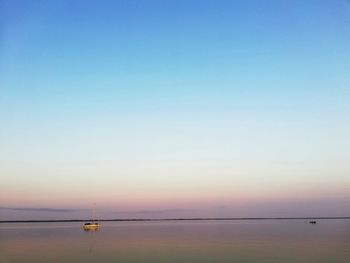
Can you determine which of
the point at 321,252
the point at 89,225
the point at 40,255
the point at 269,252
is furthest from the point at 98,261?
the point at 89,225

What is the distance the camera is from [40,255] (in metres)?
14.7

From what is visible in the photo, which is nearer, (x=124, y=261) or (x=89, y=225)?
(x=124, y=261)

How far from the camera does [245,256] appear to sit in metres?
14.0

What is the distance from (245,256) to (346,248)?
294cm

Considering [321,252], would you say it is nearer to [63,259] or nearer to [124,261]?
[124,261]

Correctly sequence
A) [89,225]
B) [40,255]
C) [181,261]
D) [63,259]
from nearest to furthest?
[181,261], [63,259], [40,255], [89,225]

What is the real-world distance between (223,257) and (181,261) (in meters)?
1.58

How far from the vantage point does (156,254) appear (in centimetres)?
1535

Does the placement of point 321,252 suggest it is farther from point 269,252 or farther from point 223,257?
point 223,257

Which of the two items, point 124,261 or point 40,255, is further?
point 40,255

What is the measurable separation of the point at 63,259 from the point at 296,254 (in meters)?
7.05

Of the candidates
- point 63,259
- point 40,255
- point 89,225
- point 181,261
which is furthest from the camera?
point 89,225

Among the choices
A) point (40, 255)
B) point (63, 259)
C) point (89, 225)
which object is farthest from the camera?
point (89, 225)

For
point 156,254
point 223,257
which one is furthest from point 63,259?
point 223,257
